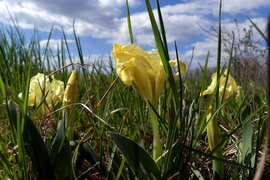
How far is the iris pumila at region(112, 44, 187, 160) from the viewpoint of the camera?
78 centimetres

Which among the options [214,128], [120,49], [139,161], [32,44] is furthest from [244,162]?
[32,44]

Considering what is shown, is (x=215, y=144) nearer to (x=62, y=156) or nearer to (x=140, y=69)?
(x=140, y=69)

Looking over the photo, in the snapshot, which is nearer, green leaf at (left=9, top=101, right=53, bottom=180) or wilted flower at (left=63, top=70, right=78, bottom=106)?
green leaf at (left=9, top=101, right=53, bottom=180)

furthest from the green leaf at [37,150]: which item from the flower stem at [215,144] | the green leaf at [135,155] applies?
the flower stem at [215,144]

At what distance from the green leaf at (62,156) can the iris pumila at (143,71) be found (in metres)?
0.20

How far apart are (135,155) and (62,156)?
172mm

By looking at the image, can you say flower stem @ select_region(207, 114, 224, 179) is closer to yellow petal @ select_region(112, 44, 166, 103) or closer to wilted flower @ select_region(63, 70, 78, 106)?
yellow petal @ select_region(112, 44, 166, 103)

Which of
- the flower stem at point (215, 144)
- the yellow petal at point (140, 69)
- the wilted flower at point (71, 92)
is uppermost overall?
the yellow petal at point (140, 69)

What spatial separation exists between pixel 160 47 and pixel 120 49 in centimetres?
16

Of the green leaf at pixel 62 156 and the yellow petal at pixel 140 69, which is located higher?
the yellow petal at pixel 140 69

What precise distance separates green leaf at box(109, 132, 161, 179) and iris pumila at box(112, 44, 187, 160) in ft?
0.31

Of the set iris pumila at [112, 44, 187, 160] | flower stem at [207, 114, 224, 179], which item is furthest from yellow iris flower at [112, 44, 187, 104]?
flower stem at [207, 114, 224, 179]

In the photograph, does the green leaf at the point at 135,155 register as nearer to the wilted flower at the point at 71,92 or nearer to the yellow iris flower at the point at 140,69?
the yellow iris flower at the point at 140,69

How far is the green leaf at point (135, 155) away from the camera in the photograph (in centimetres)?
68
